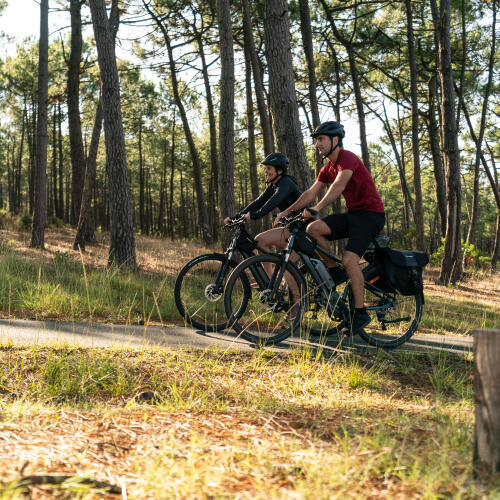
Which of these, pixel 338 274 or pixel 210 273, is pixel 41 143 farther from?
pixel 338 274

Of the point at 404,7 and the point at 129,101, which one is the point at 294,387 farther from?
the point at 129,101

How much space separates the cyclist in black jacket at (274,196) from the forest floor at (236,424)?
55.5 inches

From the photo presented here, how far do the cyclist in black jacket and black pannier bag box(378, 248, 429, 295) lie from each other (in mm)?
1139

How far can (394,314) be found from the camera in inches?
214

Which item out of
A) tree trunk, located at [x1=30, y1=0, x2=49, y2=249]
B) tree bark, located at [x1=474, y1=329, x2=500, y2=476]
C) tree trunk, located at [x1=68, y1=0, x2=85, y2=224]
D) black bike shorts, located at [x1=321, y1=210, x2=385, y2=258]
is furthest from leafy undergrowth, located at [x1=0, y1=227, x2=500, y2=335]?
tree trunk, located at [x1=68, y1=0, x2=85, y2=224]

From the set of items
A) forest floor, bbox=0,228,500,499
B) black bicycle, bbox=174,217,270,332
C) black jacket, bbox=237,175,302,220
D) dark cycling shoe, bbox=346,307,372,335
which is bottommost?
forest floor, bbox=0,228,500,499

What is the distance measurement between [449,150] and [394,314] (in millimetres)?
9079

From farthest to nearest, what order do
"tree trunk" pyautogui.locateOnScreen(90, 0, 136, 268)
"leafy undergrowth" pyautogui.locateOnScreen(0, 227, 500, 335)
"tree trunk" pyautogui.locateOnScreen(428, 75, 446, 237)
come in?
1. "tree trunk" pyautogui.locateOnScreen(428, 75, 446, 237)
2. "tree trunk" pyautogui.locateOnScreen(90, 0, 136, 268)
3. "leafy undergrowth" pyautogui.locateOnScreen(0, 227, 500, 335)

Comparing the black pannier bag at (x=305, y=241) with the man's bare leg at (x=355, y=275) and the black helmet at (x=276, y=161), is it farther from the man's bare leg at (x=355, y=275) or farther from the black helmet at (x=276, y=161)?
the black helmet at (x=276, y=161)

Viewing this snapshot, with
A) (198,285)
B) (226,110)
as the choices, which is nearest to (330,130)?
(198,285)

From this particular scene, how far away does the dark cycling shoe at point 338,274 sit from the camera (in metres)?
5.34

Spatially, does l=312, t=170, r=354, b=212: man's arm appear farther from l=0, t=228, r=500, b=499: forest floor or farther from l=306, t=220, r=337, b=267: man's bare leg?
l=0, t=228, r=500, b=499: forest floor

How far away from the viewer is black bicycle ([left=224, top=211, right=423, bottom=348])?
5195mm

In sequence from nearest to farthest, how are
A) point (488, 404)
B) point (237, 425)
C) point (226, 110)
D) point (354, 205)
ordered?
point (488, 404), point (237, 425), point (354, 205), point (226, 110)
